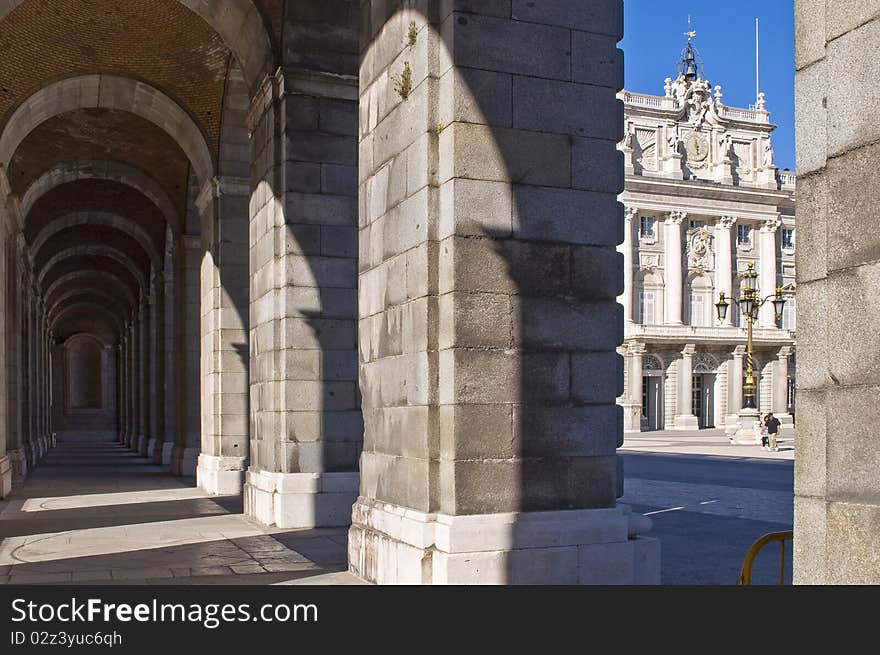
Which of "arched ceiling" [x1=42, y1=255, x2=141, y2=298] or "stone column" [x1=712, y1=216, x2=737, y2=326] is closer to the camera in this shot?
"arched ceiling" [x1=42, y1=255, x2=141, y2=298]

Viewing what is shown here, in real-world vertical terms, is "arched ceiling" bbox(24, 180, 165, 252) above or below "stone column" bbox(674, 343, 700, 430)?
above

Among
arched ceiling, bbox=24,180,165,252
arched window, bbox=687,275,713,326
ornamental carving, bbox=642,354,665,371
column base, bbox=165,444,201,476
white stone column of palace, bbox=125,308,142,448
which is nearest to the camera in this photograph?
column base, bbox=165,444,201,476

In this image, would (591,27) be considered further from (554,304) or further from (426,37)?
(554,304)

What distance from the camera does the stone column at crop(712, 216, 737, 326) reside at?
2361 inches

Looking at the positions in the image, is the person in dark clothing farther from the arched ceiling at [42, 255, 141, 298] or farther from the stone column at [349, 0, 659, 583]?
the stone column at [349, 0, 659, 583]

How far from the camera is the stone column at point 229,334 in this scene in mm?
16344

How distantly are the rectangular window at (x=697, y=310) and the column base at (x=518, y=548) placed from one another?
5377 centimetres

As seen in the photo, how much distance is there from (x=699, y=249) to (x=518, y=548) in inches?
2193

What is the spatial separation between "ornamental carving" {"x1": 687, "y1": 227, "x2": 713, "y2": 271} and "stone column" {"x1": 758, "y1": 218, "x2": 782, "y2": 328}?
14.0ft

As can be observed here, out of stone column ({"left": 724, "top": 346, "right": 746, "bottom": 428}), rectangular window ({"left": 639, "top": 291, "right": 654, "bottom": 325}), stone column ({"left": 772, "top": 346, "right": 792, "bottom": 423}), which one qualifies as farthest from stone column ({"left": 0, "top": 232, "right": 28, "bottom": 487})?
stone column ({"left": 772, "top": 346, "right": 792, "bottom": 423})

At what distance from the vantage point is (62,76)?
16.7m

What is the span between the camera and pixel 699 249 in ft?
196

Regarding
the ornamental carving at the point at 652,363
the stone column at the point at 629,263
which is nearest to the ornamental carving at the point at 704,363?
the ornamental carving at the point at 652,363

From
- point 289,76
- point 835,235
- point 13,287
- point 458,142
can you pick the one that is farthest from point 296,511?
point 13,287
